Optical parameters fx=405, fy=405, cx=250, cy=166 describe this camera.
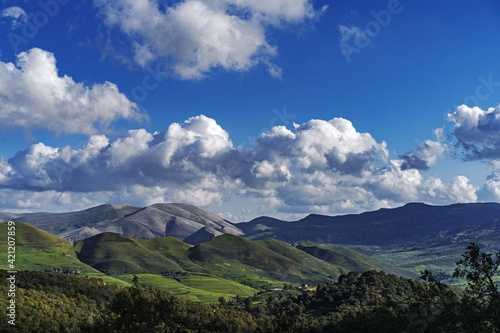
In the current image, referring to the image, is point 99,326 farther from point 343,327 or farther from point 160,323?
point 343,327

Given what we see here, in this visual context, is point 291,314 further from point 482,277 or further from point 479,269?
point 479,269

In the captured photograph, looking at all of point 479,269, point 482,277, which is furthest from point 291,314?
point 479,269

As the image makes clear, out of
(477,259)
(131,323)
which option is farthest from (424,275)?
(131,323)

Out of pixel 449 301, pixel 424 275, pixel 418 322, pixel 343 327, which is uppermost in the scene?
pixel 424 275

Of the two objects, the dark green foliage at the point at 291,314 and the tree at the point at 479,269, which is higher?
the tree at the point at 479,269

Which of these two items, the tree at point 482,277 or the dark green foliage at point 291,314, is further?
the dark green foliage at point 291,314

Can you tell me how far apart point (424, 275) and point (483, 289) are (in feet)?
30.5

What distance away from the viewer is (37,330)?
15212 cm

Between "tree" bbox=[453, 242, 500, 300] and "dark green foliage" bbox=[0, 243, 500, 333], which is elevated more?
"tree" bbox=[453, 242, 500, 300]

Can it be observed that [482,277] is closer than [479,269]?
No

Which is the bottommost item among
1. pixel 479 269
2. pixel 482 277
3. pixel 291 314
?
pixel 291 314

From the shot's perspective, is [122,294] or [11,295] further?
[11,295]

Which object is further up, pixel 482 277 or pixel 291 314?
pixel 482 277

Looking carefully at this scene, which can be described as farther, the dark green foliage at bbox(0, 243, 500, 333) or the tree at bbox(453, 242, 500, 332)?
the dark green foliage at bbox(0, 243, 500, 333)
